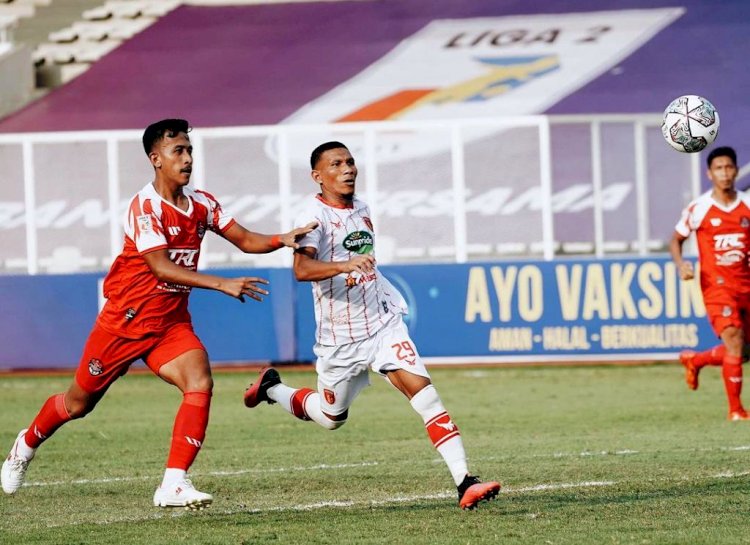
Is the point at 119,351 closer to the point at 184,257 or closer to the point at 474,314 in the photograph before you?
the point at 184,257

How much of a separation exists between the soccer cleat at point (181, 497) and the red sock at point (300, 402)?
1589 millimetres

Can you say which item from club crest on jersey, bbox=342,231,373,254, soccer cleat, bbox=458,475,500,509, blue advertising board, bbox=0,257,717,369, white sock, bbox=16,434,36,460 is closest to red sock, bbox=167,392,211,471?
club crest on jersey, bbox=342,231,373,254

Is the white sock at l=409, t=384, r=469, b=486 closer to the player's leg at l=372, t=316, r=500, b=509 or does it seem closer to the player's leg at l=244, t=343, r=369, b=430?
the player's leg at l=372, t=316, r=500, b=509

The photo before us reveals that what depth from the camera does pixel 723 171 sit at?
41.2ft

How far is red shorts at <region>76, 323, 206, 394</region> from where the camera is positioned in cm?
809

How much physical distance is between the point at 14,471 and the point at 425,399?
2590 millimetres

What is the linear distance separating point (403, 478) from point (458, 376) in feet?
27.9

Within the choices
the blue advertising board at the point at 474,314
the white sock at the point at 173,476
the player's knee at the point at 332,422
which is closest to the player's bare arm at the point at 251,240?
the player's knee at the point at 332,422

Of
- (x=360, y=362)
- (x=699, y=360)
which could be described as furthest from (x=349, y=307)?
(x=699, y=360)

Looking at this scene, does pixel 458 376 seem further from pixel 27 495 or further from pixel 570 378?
pixel 27 495

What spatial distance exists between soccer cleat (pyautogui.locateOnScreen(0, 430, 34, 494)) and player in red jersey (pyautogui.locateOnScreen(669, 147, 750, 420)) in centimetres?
627

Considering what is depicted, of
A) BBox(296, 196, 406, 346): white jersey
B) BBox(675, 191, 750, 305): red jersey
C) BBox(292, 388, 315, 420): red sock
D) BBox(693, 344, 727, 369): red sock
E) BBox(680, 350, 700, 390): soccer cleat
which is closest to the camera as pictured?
BBox(296, 196, 406, 346): white jersey

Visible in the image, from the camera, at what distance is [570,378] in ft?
55.6

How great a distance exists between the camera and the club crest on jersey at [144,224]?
7.84 metres
